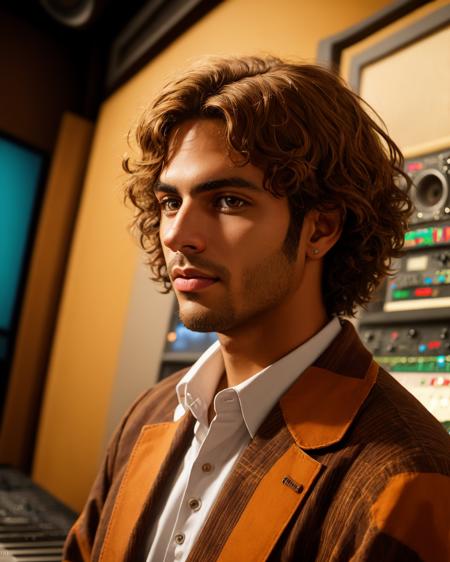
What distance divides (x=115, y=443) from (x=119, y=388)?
4.16 feet

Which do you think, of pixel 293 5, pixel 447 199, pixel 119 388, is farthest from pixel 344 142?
pixel 119 388

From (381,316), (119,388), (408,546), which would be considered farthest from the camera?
(119,388)

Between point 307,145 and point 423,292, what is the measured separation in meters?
0.48

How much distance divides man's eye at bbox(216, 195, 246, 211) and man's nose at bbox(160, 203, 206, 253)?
0.04m

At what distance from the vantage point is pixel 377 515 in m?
0.80

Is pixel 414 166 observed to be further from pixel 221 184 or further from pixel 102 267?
pixel 102 267

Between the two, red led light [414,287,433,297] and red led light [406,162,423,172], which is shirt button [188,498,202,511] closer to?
red led light [414,287,433,297]

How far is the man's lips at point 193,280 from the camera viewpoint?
41.5 inches

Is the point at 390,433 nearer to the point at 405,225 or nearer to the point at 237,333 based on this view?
the point at 237,333

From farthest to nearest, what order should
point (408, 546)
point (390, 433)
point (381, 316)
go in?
point (381, 316) → point (390, 433) → point (408, 546)

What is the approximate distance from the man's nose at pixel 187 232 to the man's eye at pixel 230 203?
4 cm

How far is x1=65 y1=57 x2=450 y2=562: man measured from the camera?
0.87 m

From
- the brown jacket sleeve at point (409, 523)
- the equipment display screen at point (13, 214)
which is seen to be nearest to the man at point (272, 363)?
the brown jacket sleeve at point (409, 523)

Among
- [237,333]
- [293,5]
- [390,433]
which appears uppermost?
[293,5]
